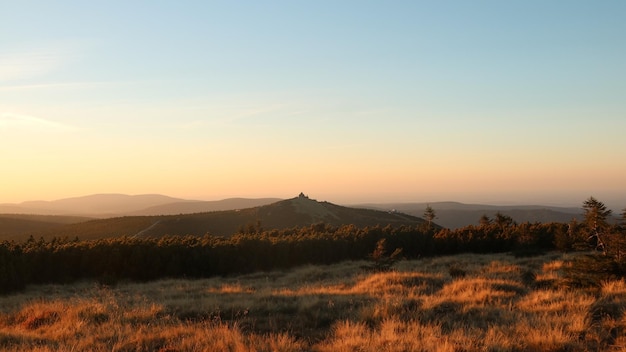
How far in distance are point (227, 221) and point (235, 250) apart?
5420 centimetres

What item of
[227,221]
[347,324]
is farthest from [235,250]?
[227,221]

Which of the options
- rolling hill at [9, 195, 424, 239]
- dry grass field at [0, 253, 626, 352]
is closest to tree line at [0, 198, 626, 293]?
dry grass field at [0, 253, 626, 352]

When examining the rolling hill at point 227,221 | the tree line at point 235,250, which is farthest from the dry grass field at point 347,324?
the rolling hill at point 227,221

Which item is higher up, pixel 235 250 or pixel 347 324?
pixel 347 324

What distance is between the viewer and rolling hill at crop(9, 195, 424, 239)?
8005 cm

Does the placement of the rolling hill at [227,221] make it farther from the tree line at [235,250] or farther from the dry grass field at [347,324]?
the dry grass field at [347,324]

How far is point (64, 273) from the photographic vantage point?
108 feet

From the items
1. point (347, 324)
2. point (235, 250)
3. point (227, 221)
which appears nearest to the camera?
point (347, 324)

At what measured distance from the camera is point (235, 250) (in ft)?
127

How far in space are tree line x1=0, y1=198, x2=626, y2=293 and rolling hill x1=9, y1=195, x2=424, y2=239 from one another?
20.9 m

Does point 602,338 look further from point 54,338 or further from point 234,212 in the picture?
point 234,212

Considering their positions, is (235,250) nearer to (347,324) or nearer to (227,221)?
(347,324)

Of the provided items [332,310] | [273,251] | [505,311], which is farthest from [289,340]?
[273,251]

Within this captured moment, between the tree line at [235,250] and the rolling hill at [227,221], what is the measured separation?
20.9 meters
